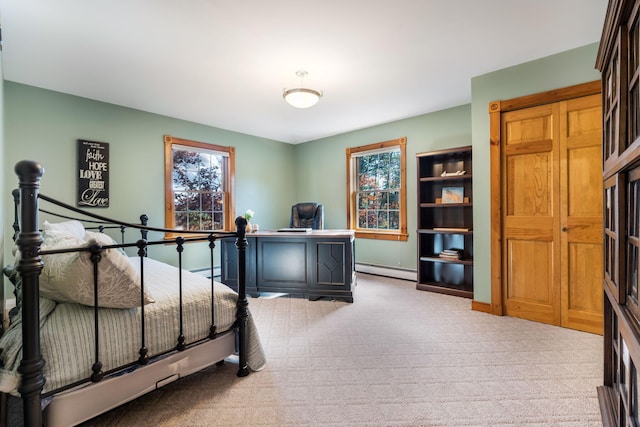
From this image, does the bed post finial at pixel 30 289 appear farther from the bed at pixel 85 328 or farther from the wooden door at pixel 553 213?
the wooden door at pixel 553 213

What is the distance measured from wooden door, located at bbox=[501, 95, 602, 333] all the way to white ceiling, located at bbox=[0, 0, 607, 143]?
670mm

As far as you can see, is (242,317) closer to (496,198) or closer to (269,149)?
(496,198)

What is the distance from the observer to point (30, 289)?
1140 millimetres

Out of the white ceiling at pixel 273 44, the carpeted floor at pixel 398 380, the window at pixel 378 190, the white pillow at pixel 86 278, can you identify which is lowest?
the carpeted floor at pixel 398 380

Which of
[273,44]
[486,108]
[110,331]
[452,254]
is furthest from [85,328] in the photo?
[452,254]

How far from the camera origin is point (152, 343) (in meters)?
1.56

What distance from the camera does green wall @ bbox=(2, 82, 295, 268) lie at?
3.19 meters

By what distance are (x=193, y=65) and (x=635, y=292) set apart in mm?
3456

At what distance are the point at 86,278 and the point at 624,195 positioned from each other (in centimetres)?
234

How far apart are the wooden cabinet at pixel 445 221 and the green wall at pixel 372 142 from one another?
24cm

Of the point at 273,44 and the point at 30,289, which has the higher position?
the point at 273,44

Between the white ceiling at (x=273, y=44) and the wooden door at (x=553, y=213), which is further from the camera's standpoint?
the wooden door at (x=553, y=213)

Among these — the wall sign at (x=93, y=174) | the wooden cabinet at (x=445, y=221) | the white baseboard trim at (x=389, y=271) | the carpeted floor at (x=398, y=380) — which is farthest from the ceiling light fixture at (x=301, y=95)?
the white baseboard trim at (x=389, y=271)

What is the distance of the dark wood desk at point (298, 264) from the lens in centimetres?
358
